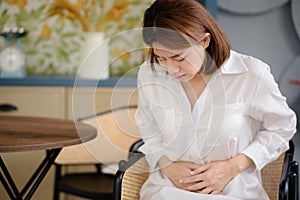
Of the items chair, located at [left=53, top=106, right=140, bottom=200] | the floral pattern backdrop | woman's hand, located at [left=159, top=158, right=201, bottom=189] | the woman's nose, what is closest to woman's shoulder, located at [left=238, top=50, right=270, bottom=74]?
the woman's nose

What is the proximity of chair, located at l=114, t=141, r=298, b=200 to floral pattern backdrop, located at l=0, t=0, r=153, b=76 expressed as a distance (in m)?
1.59

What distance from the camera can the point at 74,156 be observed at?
9.68 feet

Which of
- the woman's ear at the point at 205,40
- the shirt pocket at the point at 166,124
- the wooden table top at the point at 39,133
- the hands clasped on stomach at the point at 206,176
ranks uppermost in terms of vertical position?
the woman's ear at the point at 205,40

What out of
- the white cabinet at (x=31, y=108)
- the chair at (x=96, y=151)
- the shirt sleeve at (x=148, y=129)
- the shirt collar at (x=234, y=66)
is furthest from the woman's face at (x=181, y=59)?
the white cabinet at (x=31, y=108)

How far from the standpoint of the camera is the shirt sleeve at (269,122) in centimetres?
188

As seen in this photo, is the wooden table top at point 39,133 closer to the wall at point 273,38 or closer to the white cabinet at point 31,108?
the white cabinet at point 31,108

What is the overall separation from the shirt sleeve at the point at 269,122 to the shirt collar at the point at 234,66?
75mm

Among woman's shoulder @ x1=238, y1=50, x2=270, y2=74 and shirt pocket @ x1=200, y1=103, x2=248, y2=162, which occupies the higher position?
woman's shoulder @ x1=238, y1=50, x2=270, y2=74

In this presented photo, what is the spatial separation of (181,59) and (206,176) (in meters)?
0.42

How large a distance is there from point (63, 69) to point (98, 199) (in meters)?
1.38

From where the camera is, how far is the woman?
6.15 ft

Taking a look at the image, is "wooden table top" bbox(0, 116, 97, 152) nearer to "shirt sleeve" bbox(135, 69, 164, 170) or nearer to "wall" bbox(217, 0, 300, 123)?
"shirt sleeve" bbox(135, 69, 164, 170)

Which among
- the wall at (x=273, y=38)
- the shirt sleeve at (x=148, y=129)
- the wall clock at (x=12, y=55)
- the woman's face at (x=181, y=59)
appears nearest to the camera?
the woman's face at (x=181, y=59)

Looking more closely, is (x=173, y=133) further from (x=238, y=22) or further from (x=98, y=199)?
(x=238, y=22)
